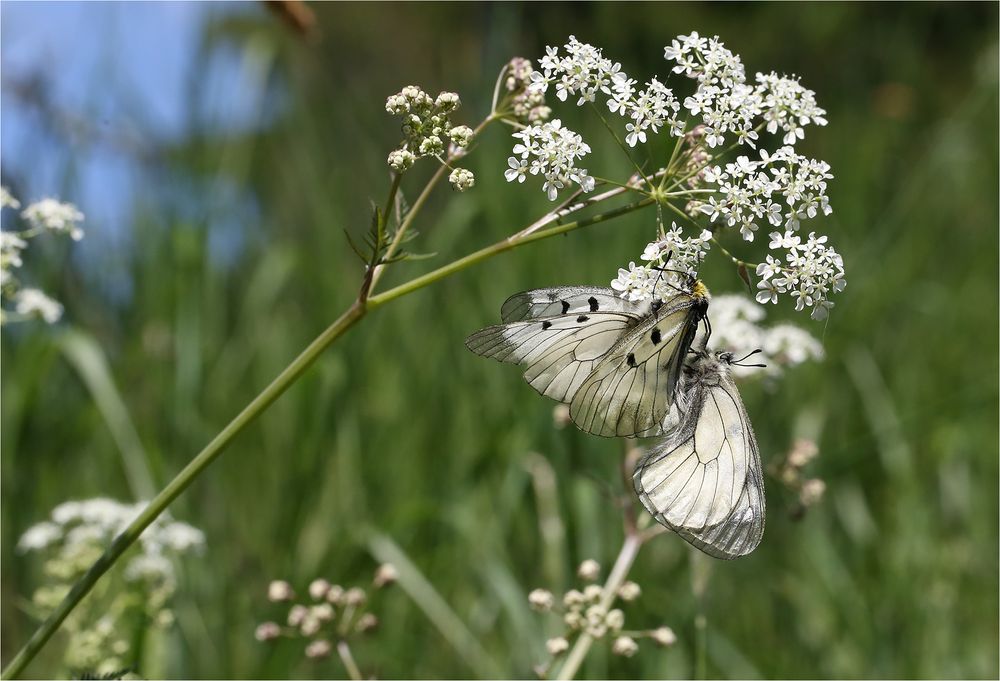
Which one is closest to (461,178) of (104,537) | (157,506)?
(157,506)

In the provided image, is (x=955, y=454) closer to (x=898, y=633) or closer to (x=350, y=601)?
(x=898, y=633)

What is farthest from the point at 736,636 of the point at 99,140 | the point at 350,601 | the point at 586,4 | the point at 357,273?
the point at 586,4

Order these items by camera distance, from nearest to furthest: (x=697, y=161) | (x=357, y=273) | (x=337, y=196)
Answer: (x=697, y=161)
(x=337, y=196)
(x=357, y=273)

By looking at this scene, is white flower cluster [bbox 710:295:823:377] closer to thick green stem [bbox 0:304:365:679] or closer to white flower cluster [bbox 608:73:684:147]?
white flower cluster [bbox 608:73:684:147]

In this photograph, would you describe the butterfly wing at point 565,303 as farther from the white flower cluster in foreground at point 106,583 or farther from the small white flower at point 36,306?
the white flower cluster in foreground at point 106,583

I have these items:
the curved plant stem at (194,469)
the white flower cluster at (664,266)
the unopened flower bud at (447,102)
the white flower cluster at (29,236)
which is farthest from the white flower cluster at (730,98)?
the white flower cluster at (29,236)

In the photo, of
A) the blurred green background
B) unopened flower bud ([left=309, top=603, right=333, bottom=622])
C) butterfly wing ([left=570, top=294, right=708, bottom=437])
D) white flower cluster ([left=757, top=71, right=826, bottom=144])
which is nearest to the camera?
white flower cluster ([left=757, top=71, right=826, bottom=144])

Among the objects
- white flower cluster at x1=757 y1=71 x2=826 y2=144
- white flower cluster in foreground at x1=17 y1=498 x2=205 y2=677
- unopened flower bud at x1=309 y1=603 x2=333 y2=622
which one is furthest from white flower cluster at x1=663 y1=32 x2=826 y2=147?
white flower cluster in foreground at x1=17 y1=498 x2=205 y2=677
